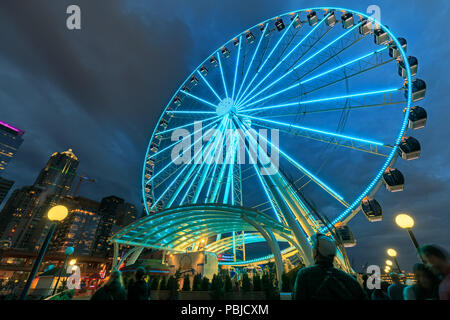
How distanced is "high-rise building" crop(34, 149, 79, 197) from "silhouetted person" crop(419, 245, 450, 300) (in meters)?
163

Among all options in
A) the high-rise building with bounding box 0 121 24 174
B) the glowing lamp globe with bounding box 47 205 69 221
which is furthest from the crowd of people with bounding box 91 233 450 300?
the high-rise building with bounding box 0 121 24 174

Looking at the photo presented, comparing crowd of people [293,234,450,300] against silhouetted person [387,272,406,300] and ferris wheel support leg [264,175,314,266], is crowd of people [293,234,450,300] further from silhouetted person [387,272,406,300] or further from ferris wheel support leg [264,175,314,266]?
ferris wheel support leg [264,175,314,266]

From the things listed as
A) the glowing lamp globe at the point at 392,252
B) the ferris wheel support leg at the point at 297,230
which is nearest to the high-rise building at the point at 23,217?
the ferris wheel support leg at the point at 297,230

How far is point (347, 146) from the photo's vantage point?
13.1 m

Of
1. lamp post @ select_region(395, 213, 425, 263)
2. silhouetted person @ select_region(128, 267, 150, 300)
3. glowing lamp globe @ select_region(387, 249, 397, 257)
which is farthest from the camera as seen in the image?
glowing lamp globe @ select_region(387, 249, 397, 257)

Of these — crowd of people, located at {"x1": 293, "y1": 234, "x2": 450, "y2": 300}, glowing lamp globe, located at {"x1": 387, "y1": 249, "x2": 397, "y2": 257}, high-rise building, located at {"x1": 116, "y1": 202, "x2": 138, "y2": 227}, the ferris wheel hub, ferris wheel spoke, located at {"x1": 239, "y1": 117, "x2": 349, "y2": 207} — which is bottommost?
crowd of people, located at {"x1": 293, "y1": 234, "x2": 450, "y2": 300}

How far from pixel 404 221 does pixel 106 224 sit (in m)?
141

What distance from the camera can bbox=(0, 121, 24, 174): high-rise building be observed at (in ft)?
356

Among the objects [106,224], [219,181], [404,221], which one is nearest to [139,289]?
[404,221]

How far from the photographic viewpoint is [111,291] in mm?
3260

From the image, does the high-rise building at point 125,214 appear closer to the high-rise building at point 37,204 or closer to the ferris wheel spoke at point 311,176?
the high-rise building at point 37,204

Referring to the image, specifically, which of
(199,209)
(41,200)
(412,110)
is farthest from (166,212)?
(41,200)

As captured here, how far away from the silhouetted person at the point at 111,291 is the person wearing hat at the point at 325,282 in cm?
284

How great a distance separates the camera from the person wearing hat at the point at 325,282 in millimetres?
1902
